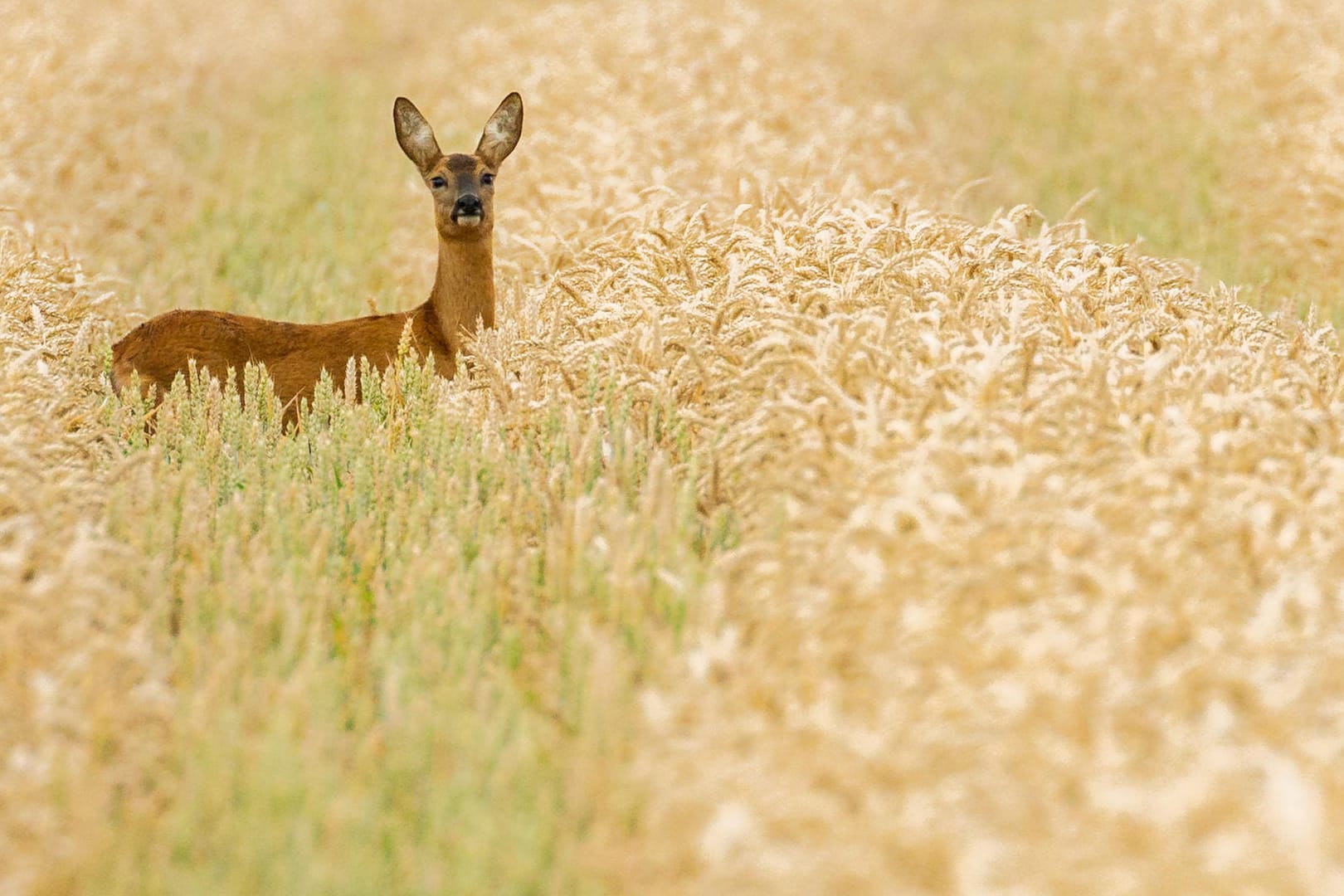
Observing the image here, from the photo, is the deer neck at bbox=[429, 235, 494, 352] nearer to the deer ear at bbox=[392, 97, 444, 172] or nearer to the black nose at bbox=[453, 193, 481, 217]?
the black nose at bbox=[453, 193, 481, 217]

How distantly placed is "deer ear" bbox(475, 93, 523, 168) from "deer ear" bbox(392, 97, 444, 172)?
21 centimetres

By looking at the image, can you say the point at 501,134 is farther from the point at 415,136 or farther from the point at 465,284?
the point at 465,284

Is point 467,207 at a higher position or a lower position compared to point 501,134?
lower

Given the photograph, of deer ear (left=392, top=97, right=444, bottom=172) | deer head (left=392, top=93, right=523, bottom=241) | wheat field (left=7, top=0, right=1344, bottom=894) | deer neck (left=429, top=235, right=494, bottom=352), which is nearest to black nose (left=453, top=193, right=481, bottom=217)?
deer head (left=392, top=93, right=523, bottom=241)

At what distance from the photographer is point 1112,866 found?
2.69 m

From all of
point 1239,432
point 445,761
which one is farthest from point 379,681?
point 1239,432

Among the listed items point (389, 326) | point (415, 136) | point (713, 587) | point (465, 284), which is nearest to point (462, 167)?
point (415, 136)

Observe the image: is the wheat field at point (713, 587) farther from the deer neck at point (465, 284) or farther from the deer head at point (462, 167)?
the deer head at point (462, 167)

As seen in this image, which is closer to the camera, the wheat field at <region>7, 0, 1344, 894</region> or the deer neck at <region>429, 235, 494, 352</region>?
the wheat field at <region>7, 0, 1344, 894</region>

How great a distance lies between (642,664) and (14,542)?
1785mm

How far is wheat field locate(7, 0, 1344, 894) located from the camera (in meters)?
2.87

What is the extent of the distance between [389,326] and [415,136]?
92cm

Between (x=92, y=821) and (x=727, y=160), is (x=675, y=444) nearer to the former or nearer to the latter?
(x=92, y=821)

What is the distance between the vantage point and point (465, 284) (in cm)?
616
